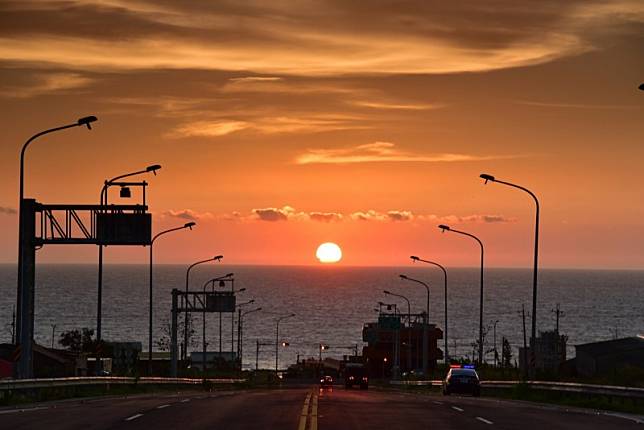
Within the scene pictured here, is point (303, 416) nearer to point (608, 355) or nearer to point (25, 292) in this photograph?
point (25, 292)

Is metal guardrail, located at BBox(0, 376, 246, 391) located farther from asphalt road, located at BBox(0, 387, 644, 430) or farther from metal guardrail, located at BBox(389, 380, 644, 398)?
metal guardrail, located at BBox(389, 380, 644, 398)

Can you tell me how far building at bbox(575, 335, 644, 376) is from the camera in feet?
375

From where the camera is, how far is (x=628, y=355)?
116 metres

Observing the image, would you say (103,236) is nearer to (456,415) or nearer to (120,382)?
(120,382)

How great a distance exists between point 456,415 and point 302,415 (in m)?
4.65

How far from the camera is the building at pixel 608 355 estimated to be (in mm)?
114188

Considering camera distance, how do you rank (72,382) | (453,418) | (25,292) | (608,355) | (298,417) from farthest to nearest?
(608,355) → (25,292) → (72,382) → (453,418) → (298,417)

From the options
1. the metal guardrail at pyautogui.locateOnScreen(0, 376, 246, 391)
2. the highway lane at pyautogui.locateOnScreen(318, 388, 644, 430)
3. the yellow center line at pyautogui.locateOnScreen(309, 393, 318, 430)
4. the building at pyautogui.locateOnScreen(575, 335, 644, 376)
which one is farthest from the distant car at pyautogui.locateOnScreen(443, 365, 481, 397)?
the building at pyautogui.locateOnScreen(575, 335, 644, 376)

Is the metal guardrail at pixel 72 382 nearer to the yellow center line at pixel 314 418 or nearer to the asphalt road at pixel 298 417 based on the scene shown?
the asphalt road at pixel 298 417

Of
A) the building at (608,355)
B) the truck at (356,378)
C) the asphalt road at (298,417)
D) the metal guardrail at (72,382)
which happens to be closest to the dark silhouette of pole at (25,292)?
the metal guardrail at (72,382)

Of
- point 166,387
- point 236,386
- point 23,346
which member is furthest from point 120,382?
point 236,386

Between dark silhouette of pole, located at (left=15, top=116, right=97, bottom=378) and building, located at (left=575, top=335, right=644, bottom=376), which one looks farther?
building, located at (left=575, top=335, right=644, bottom=376)

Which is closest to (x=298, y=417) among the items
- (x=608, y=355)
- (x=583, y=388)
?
(x=583, y=388)

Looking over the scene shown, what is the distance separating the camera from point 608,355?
11769 cm
